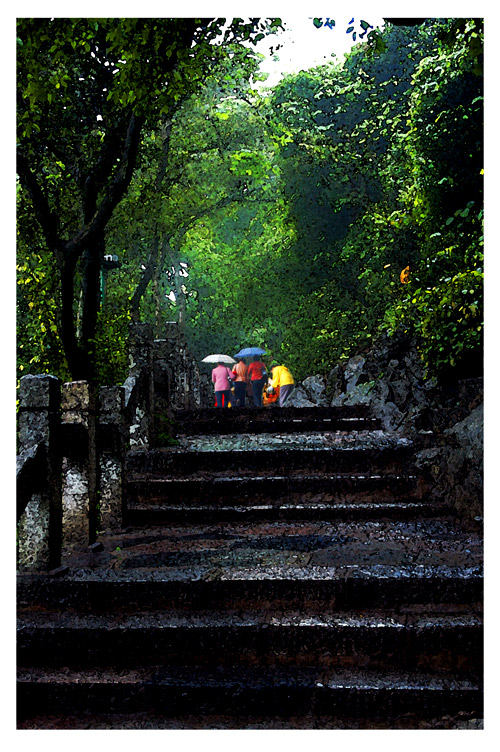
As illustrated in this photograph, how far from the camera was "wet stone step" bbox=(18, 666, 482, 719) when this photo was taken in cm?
393

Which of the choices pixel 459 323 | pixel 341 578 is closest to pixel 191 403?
pixel 459 323

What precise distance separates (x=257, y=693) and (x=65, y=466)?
2.71 meters

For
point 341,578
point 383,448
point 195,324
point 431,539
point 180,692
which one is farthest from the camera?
point 195,324

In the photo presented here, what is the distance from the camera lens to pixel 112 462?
264 inches

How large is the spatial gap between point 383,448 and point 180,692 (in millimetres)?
4735

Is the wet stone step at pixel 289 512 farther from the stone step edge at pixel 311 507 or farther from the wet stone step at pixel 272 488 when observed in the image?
the wet stone step at pixel 272 488

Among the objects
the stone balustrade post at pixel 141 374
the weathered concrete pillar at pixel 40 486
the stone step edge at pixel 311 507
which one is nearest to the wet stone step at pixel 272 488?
the stone step edge at pixel 311 507

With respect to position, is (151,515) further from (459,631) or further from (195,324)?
(195,324)

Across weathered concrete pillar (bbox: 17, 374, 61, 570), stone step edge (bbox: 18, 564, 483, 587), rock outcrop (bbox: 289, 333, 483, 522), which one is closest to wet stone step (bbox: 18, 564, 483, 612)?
stone step edge (bbox: 18, 564, 483, 587)

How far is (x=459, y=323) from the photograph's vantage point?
Result: 8992 mm

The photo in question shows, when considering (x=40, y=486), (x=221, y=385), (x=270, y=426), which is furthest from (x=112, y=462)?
(x=221, y=385)

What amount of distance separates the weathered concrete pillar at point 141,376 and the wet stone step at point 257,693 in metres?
4.79

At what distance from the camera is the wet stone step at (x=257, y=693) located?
3.93 meters

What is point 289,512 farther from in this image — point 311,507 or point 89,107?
point 89,107
